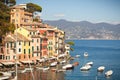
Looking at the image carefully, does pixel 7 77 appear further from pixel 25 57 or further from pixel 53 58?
pixel 53 58

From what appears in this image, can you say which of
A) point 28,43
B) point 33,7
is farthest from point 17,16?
point 33,7

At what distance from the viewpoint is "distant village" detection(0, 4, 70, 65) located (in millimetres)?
90250

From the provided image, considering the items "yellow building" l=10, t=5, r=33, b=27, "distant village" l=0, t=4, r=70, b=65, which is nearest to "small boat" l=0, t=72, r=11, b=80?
"distant village" l=0, t=4, r=70, b=65

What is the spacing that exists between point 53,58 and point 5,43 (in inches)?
903

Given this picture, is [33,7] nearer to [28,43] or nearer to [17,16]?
[17,16]

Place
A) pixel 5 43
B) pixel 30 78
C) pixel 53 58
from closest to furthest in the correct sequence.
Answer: pixel 30 78 → pixel 5 43 → pixel 53 58

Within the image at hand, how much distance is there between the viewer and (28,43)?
97688mm

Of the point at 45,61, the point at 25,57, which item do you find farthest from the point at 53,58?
the point at 25,57

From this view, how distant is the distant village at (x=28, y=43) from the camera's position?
90.2 metres

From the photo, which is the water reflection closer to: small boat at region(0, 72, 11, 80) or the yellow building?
small boat at region(0, 72, 11, 80)

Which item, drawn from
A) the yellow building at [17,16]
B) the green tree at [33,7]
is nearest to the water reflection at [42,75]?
the yellow building at [17,16]

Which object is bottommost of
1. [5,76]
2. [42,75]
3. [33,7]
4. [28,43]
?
[42,75]

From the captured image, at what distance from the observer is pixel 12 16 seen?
113m

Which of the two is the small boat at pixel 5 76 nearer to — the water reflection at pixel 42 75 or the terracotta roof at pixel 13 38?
the water reflection at pixel 42 75
